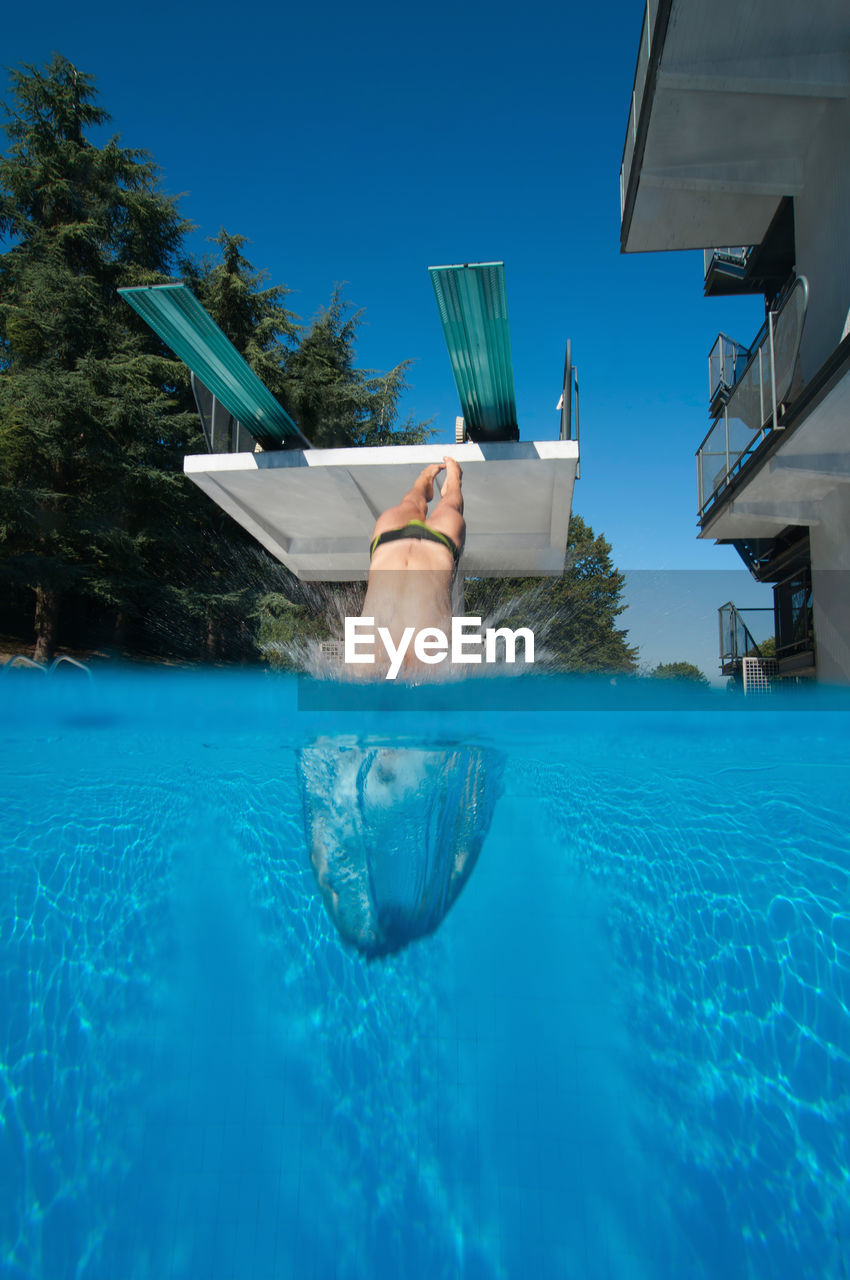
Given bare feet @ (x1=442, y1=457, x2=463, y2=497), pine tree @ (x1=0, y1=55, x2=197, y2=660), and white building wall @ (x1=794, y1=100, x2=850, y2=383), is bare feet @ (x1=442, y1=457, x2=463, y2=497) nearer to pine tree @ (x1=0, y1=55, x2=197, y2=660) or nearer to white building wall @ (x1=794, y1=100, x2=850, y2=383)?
white building wall @ (x1=794, y1=100, x2=850, y2=383)

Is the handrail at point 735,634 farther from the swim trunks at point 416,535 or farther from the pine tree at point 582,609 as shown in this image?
the pine tree at point 582,609

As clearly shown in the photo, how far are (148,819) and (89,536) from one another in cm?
1124

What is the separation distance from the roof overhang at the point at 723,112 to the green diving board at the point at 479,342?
2.87 meters

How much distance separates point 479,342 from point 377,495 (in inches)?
109

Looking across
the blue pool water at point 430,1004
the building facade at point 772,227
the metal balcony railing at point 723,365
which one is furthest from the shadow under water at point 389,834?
the metal balcony railing at point 723,365

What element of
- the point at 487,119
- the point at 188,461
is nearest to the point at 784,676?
the point at 188,461

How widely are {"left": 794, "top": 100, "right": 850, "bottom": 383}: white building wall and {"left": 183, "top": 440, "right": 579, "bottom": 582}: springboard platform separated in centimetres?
268

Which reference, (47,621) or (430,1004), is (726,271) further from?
(47,621)

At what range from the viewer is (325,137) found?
1909 cm

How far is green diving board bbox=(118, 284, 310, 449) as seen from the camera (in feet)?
23.5

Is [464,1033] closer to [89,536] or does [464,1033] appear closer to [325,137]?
[89,536]

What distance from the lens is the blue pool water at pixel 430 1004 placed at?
489 centimetres

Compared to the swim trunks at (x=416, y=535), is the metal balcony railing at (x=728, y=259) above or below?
above

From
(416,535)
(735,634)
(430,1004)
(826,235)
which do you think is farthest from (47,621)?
(826,235)
